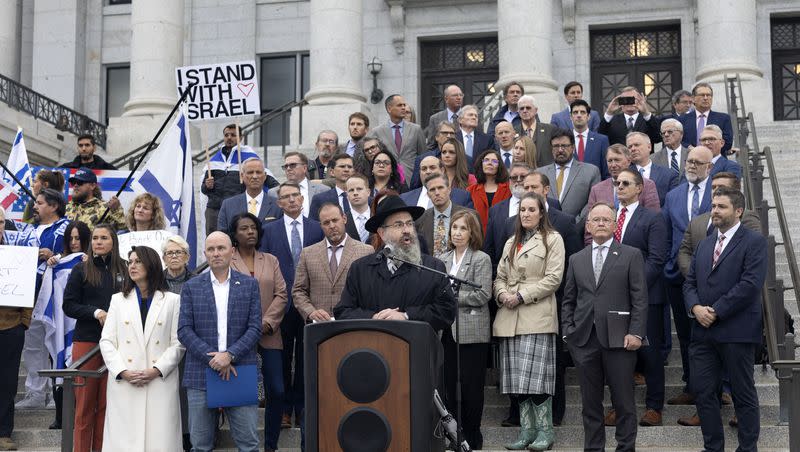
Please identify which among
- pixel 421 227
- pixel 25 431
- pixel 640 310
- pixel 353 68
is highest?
pixel 353 68

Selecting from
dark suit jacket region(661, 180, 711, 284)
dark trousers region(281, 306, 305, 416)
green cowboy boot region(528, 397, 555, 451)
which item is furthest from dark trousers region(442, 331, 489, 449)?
dark suit jacket region(661, 180, 711, 284)

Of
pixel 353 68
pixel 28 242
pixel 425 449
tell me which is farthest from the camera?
pixel 353 68

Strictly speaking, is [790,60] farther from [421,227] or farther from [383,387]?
[383,387]

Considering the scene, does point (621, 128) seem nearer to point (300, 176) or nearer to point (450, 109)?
point (450, 109)

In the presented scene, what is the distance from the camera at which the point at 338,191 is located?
13.4 metres

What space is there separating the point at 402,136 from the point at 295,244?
12.6ft

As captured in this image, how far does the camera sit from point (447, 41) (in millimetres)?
28047

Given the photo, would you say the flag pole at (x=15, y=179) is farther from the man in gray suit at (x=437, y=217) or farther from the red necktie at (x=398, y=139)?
the man in gray suit at (x=437, y=217)

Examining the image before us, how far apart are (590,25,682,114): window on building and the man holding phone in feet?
33.1

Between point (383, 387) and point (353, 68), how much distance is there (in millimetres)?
15358

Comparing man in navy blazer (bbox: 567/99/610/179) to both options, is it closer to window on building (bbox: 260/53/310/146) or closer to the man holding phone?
the man holding phone

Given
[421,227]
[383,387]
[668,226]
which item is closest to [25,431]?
[421,227]

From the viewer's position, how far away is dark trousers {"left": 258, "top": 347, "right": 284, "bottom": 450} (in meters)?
11.3

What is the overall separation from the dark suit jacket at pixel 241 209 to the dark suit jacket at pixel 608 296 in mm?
3615
